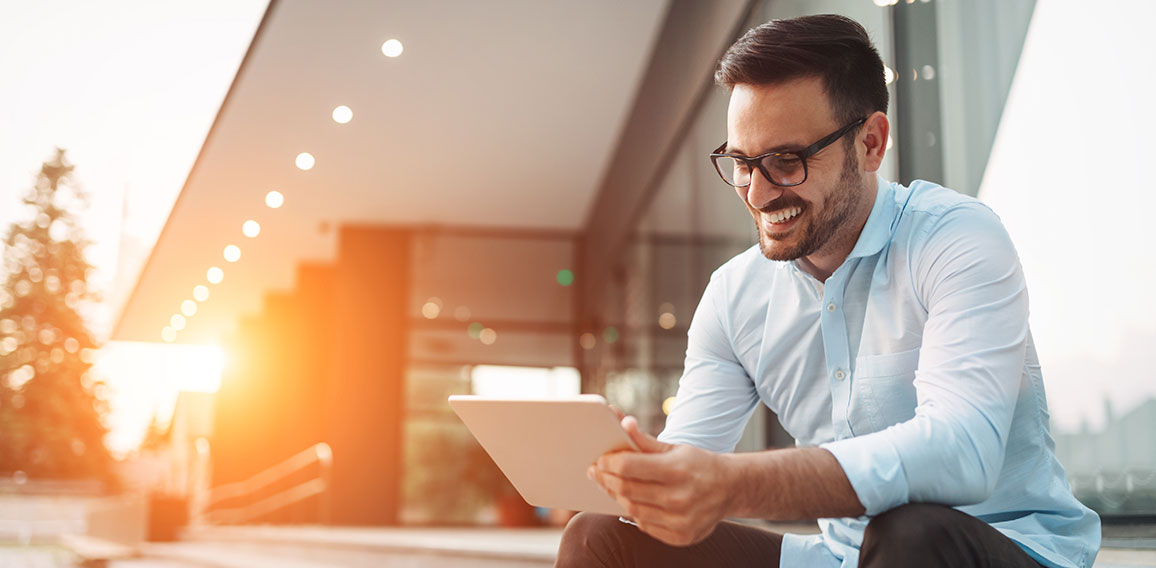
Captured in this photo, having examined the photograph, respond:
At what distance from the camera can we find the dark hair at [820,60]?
1.25m

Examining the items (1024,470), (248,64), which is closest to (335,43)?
(248,64)

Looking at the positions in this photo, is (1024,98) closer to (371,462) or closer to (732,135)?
(732,135)

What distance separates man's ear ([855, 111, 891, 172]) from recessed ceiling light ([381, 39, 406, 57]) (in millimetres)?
4711

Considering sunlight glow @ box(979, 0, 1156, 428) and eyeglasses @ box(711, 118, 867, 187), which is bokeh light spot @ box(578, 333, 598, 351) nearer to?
sunlight glow @ box(979, 0, 1156, 428)

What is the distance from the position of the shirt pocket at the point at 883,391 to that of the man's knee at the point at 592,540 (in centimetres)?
34

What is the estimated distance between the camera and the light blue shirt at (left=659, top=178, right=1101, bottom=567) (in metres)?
0.99

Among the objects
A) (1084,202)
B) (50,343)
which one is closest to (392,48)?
(1084,202)

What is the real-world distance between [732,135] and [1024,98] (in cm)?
109

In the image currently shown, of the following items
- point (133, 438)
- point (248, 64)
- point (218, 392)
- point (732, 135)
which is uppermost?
point (248, 64)

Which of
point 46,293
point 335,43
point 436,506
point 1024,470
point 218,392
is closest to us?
point 1024,470

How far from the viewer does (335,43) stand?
562 cm

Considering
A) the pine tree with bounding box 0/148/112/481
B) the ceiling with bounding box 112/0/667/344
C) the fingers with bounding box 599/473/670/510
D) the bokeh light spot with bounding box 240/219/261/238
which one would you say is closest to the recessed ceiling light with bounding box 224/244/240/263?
the ceiling with bounding box 112/0/667/344

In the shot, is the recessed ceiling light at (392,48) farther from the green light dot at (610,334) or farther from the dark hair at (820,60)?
the dark hair at (820,60)

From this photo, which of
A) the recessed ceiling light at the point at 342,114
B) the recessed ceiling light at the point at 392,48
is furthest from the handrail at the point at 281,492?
the recessed ceiling light at the point at 392,48
